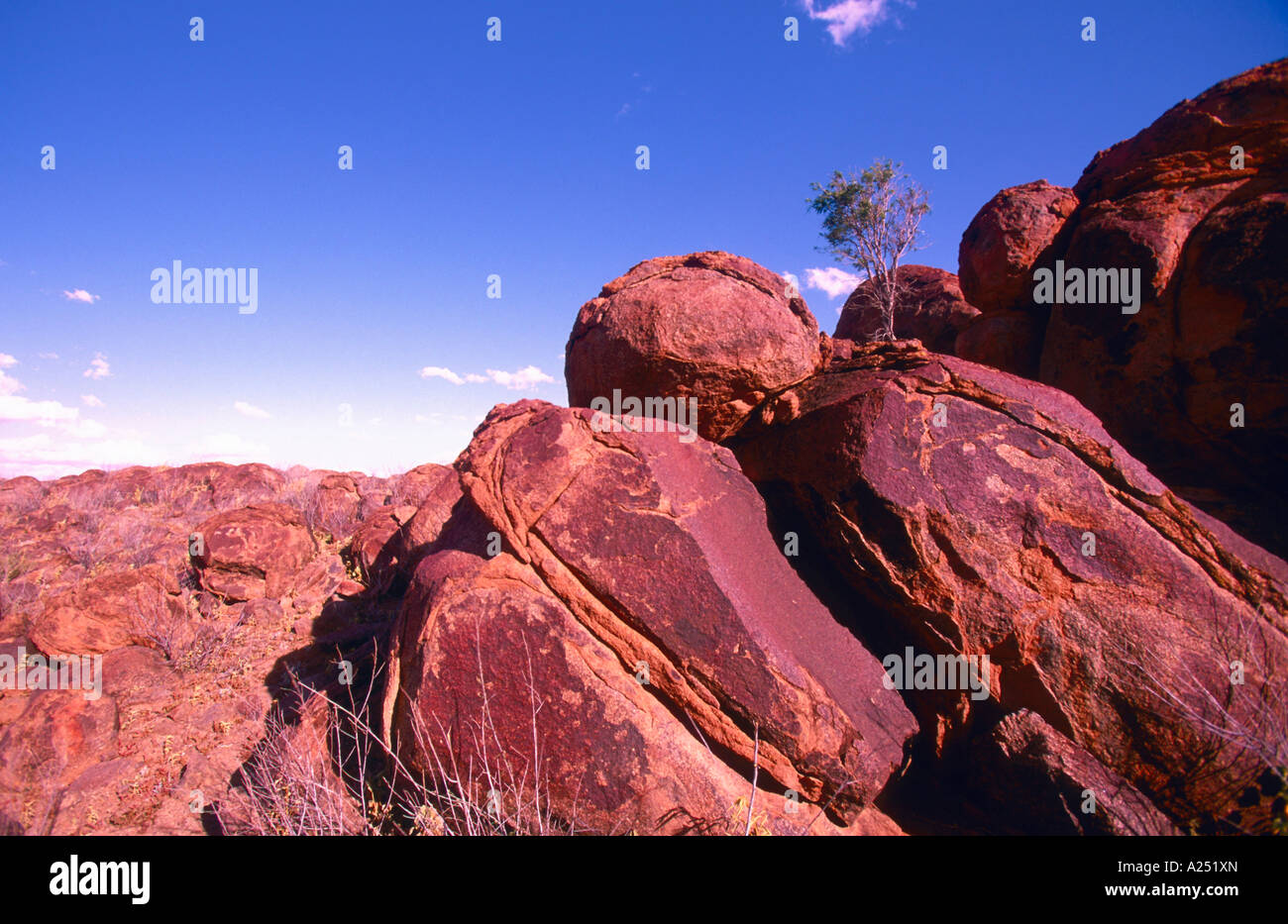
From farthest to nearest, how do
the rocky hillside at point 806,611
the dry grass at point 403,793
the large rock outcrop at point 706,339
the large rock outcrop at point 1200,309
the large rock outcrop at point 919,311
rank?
the large rock outcrop at point 919,311, the large rock outcrop at point 1200,309, the large rock outcrop at point 706,339, the rocky hillside at point 806,611, the dry grass at point 403,793

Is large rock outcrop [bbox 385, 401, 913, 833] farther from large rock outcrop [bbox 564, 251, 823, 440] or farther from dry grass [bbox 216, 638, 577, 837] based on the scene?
large rock outcrop [bbox 564, 251, 823, 440]

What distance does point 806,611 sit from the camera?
356 centimetres

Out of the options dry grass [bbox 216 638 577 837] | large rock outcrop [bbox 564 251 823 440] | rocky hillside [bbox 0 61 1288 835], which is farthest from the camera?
large rock outcrop [bbox 564 251 823 440]

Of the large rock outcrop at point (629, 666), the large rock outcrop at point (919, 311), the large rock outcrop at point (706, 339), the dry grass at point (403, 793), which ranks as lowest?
the dry grass at point (403, 793)

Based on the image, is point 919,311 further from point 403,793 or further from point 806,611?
point 403,793

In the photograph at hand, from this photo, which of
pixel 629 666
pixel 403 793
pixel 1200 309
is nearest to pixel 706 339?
pixel 629 666

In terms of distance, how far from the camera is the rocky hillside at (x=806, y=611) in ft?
9.86

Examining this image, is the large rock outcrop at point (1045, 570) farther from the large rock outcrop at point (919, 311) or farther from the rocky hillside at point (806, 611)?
the large rock outcrop at point (919, 311)


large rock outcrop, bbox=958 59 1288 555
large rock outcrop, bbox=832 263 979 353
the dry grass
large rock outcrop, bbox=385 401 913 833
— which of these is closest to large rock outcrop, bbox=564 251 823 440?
large rock outcrop, bbox=385 401 913 833

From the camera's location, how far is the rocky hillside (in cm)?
300

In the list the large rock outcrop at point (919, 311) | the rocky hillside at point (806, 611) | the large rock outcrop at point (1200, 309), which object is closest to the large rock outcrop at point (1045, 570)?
the rocky hillside at point (806, 611)

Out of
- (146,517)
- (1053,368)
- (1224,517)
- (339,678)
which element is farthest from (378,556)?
(1224,517)

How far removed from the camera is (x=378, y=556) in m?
6.81
